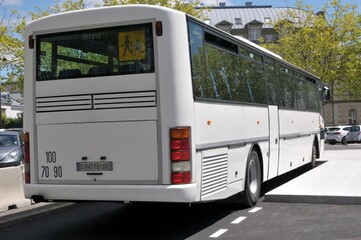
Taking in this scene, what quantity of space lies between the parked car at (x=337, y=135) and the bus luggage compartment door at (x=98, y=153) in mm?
31668

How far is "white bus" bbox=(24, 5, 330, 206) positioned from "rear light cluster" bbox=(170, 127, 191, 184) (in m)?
0.01

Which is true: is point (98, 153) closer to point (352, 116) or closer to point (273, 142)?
point (273, 142)

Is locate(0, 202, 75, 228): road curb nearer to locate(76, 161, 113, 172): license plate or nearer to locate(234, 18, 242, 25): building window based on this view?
locate(76, 161, 113, 172): license plate

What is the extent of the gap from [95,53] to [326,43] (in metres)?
39.2

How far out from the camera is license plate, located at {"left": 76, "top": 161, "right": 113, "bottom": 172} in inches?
264

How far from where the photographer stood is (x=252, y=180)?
9062 mm

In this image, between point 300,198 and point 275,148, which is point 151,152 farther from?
point 275,148

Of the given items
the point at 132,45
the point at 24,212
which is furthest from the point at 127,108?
the point at 24,212

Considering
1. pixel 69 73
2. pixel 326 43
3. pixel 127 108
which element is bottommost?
pixel 127 108

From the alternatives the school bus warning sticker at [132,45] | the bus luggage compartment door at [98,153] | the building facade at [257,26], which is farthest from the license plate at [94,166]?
the building facade at [257,26]

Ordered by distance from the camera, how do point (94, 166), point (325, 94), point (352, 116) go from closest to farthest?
point (94, 166), point (325, 94), point (352, 116)

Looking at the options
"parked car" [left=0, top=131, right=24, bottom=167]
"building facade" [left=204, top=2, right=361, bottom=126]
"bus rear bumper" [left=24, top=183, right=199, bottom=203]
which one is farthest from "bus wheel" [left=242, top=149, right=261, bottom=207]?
"building facade" [left=204, top=2, right=361, bottom=126]

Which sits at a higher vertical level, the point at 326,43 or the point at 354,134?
the point at 326,43

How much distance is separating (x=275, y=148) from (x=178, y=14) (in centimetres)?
492
